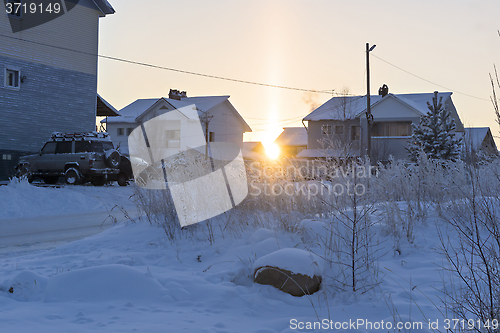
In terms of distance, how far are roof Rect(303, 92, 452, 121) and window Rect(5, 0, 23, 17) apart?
24.0 metres

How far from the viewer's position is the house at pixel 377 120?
3512 cm

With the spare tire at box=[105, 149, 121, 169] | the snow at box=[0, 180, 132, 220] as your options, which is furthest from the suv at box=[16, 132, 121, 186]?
the snow at box=[0, 180, 132, 220]

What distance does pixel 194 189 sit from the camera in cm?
763

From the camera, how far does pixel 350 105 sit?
3731 cm

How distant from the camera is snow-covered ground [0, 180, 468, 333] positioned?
388 centimetres

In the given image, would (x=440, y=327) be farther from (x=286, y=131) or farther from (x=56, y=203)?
(x=286, y=131)

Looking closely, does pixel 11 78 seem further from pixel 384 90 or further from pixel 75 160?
pixel 384 90

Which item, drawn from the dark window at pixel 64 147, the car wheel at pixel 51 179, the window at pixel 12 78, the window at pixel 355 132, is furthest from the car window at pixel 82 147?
the window at pixel 355 132

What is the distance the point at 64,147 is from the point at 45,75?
5137mm

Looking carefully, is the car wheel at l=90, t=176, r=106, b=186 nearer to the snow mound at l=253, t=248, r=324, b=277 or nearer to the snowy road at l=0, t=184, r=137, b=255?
the snowy road at l=0, t=184, r=137, b=255

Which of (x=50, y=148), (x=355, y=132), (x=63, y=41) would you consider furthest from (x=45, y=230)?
(x=355, y=132)

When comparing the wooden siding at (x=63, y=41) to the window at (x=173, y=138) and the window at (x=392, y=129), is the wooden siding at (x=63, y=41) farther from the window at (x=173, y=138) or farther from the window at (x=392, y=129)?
the window at (x=392, y=129)

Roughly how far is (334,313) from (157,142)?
34.9m

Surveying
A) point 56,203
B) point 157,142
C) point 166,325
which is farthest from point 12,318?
point 157,142
